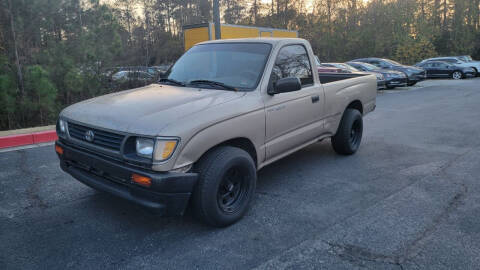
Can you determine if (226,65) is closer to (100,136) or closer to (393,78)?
(100,136)

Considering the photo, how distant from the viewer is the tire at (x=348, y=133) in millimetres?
Result: 5551

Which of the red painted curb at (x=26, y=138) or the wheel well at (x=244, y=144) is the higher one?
the wheel well at (x=244, y=144)

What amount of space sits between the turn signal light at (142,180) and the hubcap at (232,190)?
73 cm

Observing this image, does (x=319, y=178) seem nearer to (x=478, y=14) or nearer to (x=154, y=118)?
(x=154, y=118)

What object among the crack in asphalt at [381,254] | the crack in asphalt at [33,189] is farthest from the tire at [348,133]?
the crack in asphalt at [33,189]

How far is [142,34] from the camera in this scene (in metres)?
20.4

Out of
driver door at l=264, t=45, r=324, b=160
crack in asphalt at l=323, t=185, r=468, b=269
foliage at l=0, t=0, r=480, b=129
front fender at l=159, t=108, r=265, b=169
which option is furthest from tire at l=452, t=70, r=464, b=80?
front fender at l=159, t=108, r=265, b=169

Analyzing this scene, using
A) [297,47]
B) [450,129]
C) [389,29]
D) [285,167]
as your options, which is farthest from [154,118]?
[389,29]

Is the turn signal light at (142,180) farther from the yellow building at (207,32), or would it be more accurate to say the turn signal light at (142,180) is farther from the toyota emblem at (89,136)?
the yellow building at (207,32)

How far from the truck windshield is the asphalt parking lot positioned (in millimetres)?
1377

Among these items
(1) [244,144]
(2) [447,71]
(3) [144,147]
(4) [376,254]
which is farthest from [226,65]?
(2) [447,71]

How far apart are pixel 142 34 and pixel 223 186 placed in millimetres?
18589

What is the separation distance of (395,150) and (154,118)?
463 cm

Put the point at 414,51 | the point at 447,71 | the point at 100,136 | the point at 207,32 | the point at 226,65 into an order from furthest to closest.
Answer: the point at 414,51
the point at 447,71
the point at 207,32
the point at 226,65
the point at 100,136
